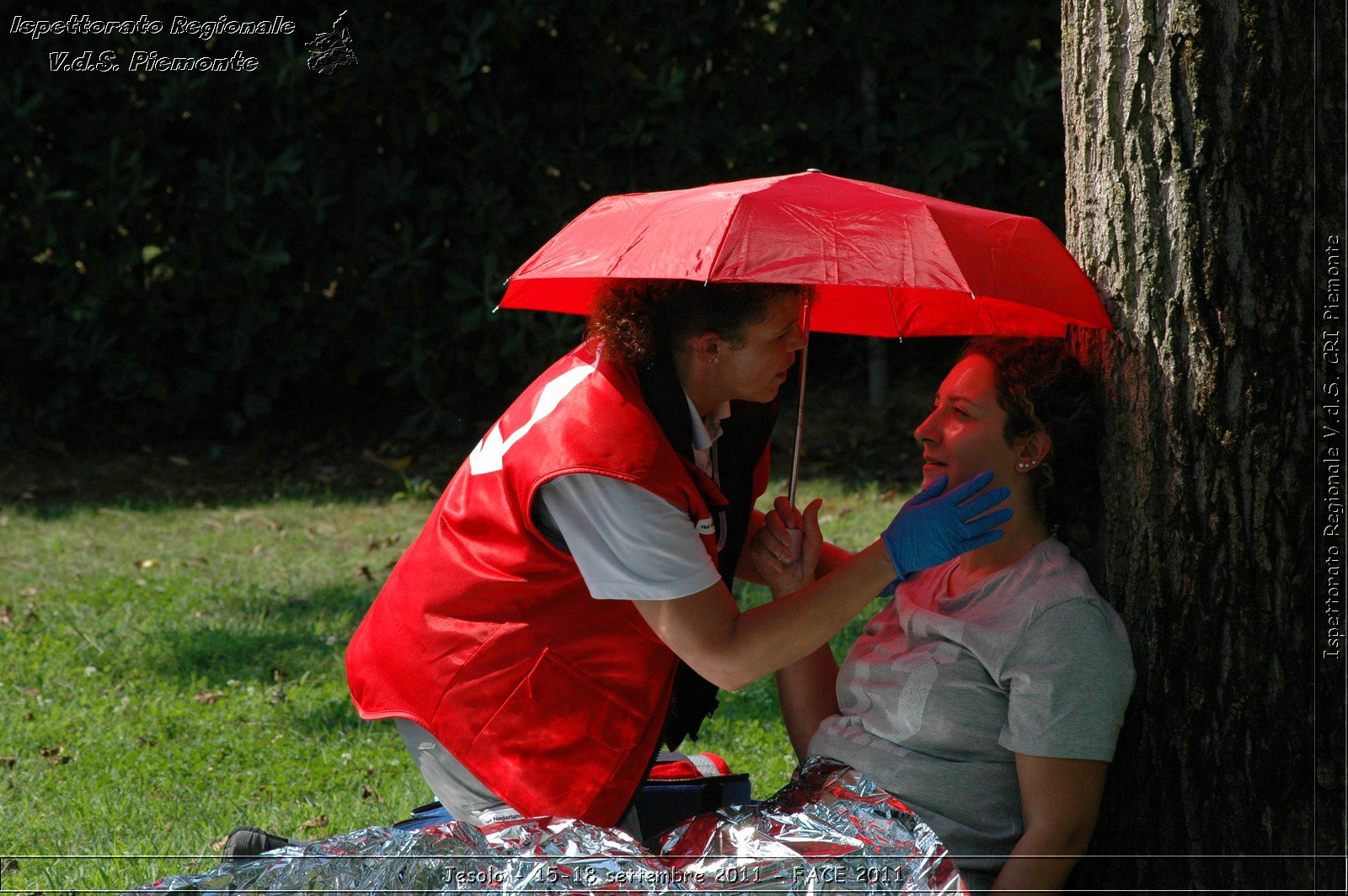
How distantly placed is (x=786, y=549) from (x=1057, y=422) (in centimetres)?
63

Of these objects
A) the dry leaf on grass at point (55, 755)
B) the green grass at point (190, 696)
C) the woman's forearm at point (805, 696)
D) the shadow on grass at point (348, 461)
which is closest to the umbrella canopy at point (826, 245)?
the woman's forearm at point (805, 696)

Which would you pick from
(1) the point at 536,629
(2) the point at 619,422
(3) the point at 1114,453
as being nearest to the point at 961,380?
(3) the point at 1114,453

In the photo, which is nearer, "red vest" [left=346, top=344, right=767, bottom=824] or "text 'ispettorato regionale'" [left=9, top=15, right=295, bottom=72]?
"red vest" [left=346, top=344, right=767, bottom=824]

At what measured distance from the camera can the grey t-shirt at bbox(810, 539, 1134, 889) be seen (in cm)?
246

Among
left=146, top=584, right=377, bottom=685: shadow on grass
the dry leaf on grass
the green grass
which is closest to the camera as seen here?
the green grass

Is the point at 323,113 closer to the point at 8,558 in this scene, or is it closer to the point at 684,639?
the point at 8,558

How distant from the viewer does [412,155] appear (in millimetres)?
7684

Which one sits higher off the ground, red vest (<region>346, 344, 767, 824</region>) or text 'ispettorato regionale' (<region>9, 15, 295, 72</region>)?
text 'ispettorato regionale' (<region>9, 15, 295, 72</region>)

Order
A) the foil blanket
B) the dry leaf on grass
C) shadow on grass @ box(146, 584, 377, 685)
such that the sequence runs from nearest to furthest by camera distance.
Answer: the foil blanket, the dry leaf on grass, shadow on grass @ box(146, 584, 377, 685)

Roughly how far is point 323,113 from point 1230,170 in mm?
6041

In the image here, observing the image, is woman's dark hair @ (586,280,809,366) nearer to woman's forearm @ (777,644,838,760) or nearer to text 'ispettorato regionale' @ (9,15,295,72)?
woman's forearm @ (777,644,838,760)

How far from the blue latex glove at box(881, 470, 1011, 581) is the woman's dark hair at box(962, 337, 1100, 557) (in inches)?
10.9

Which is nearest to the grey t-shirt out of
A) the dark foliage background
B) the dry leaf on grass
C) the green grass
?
the green grass

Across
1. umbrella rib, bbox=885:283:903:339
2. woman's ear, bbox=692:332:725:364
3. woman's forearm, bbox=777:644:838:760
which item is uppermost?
umbrella rib, bbox=885:283:903:339
